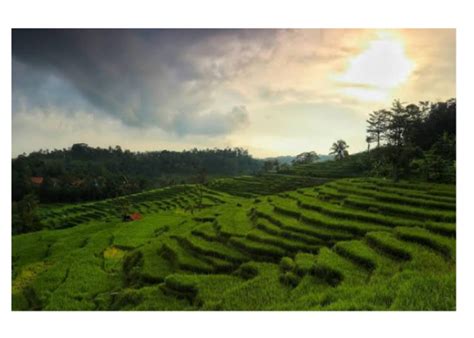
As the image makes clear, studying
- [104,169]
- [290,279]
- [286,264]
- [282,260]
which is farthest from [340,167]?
[104,169]

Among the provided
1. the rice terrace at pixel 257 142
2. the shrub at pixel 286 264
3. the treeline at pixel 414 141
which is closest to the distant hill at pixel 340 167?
the rice terrace at pixel 257 142

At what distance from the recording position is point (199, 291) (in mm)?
6324

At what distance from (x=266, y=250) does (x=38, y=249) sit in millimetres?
5809

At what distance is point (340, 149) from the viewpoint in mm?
8453

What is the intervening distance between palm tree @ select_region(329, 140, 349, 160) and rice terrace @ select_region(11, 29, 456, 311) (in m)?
0.04

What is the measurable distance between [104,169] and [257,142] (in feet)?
16.5

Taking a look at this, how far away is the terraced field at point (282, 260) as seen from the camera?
5.64 metres

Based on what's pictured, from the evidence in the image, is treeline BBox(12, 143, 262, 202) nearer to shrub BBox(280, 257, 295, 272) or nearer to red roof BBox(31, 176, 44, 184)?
red roof BBox(31, 176, 44, 184)

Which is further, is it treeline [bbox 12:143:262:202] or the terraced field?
treeline [bbox 12:143:262:202]

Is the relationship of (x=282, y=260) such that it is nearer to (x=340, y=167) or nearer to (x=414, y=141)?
(x=340, y=167)

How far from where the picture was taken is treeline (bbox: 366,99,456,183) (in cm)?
792

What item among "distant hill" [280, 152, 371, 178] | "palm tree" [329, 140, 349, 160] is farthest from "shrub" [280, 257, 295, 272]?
"distant hill" [280, 152, 371, 178]
